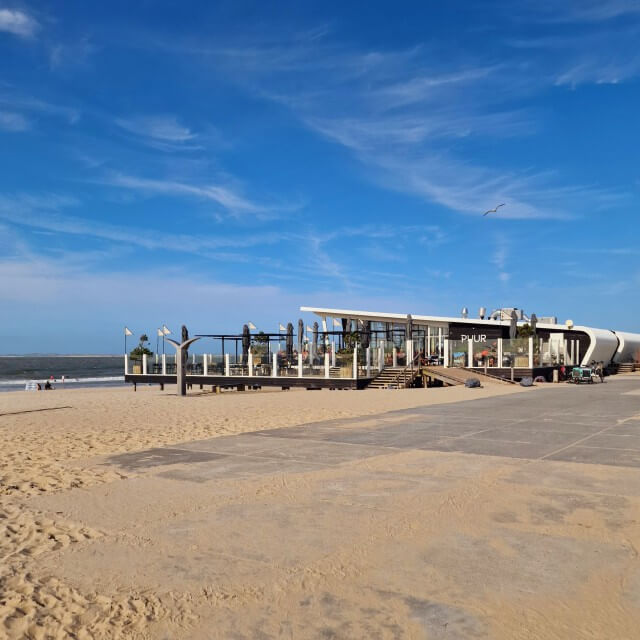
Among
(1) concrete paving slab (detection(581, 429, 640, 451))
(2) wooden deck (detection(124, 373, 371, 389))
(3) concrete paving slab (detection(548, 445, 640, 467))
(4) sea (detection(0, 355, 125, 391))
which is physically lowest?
(4) sea (detection(0, 355, 125, 391))

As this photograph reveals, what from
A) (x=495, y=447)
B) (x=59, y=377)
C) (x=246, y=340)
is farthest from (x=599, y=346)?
(x=59, y=377)

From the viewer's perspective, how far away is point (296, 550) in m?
5.10

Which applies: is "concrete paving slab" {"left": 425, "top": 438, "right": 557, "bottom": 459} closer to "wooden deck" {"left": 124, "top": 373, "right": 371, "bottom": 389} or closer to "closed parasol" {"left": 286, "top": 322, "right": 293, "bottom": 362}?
"wooden deck" {"left": 124, "top": 373, "right": 371, "bottom": 389}

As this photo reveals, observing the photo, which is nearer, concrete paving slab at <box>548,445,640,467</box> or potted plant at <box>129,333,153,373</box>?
concrete paving slab at <box>548,445,640,467</box>

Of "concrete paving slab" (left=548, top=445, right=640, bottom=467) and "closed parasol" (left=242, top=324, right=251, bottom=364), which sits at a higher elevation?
"closed parasol" (left=242, top=324, right=251, bottom=364)

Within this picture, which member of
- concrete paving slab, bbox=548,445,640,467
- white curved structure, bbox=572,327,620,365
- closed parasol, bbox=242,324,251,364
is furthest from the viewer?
white curved structure, bbox=572,327,620,365

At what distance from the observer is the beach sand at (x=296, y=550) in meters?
3.82

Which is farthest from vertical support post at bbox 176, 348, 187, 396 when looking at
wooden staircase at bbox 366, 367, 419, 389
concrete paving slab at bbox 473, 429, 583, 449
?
concrete paving slab at bbox 473, 429, 583, 449

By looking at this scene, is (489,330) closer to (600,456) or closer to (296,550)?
(600,456)

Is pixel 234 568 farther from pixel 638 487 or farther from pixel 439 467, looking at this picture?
pixel 638 487

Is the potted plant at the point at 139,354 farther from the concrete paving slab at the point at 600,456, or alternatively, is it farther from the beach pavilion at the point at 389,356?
the concrete paving slab at the point at 600,456

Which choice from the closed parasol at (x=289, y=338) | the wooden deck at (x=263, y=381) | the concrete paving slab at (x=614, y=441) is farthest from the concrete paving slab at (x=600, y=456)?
the closed parasol at (x=289, y=338)

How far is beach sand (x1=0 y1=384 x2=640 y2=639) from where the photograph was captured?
3.82 m

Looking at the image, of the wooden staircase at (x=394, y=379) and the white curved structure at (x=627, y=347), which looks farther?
the white curved structure at (x=627, y=347)
